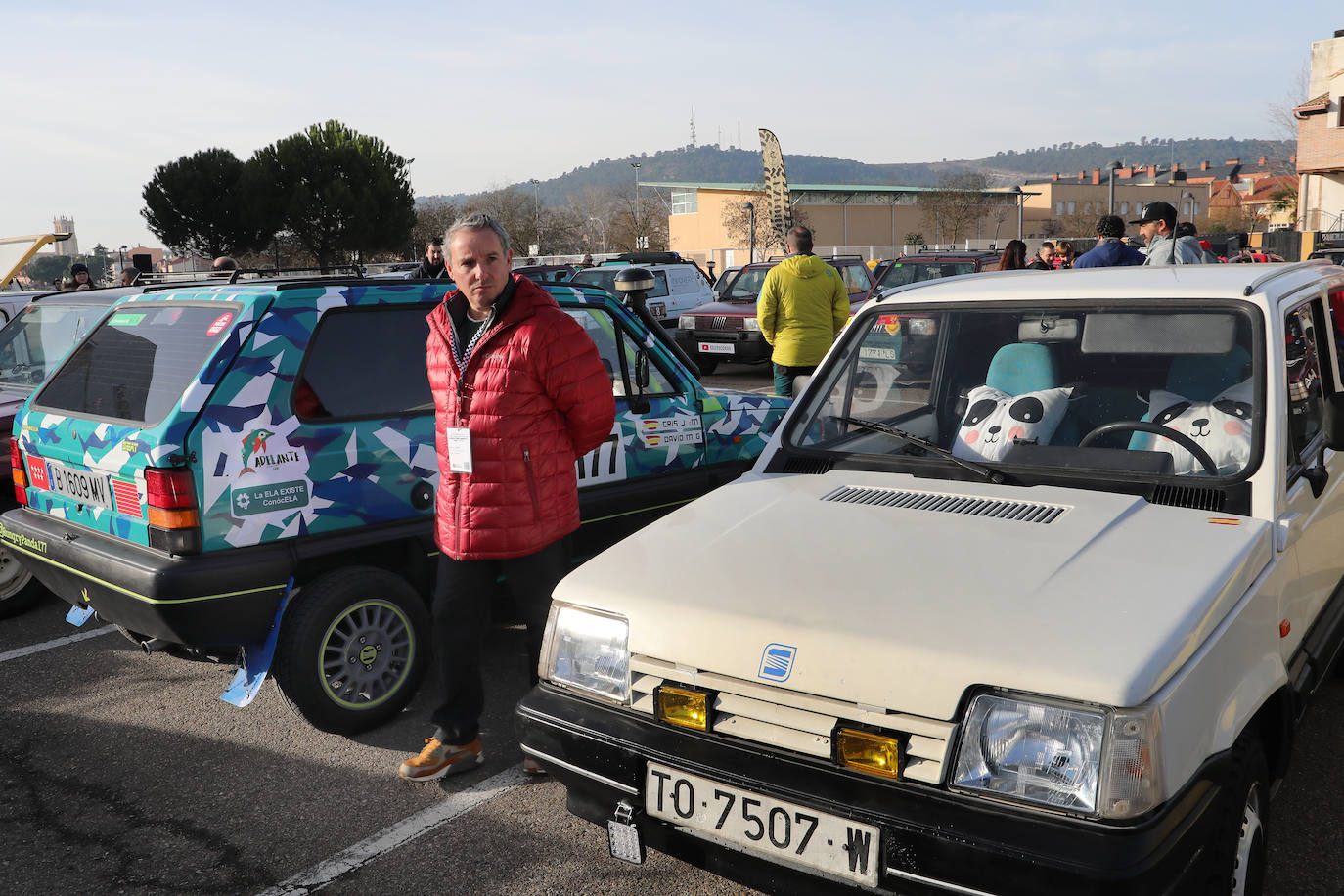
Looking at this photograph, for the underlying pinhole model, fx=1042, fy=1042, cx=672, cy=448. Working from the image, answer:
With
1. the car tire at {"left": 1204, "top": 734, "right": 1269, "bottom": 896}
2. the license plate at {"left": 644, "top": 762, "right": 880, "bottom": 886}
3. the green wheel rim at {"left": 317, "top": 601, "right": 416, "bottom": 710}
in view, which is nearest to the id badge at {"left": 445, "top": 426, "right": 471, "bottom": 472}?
the green wheel rim at {"left": 317, "top": 601, "right": 416, "bottom": 710}

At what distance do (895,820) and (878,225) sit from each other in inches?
3559

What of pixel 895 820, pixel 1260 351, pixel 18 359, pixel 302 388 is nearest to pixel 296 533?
pixel 302 388

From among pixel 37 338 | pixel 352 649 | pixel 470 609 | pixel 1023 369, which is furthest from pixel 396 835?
pixel 37 338

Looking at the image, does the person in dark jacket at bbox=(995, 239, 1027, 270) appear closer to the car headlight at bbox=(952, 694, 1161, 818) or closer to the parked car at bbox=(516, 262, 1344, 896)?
the parked car at bbox=(516, 262, 1344, 896)

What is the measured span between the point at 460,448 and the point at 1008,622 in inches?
73.2

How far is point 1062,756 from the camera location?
81.0 inches

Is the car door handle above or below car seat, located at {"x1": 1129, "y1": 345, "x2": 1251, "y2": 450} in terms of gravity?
below

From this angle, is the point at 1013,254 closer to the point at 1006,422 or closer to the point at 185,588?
the point at 1006,422

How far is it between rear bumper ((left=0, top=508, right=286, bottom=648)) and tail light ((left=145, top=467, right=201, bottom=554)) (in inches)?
2.3

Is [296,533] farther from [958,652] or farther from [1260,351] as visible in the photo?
[1260,351]

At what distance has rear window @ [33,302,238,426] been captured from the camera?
3961mm

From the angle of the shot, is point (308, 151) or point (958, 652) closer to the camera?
point (958, 652)

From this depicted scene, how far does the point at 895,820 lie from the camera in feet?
6.95

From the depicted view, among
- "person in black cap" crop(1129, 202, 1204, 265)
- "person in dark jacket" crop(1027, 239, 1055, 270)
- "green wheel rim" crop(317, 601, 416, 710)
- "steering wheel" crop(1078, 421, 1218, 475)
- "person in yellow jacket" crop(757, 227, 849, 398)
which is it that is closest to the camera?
"steering wheel" crop(1078, 421, 1218, 475)
